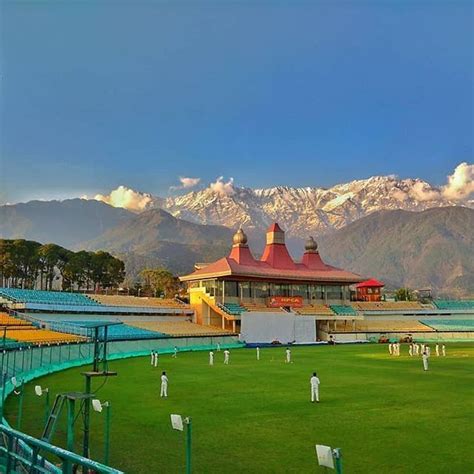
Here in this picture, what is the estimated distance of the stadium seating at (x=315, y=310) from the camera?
283ft

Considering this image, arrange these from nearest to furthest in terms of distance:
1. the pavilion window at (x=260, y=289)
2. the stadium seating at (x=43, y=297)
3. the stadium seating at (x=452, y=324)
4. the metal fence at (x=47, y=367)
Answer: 1. the metal fence at (x=47, y=367)
2. the stadium seating at (x=43, y=297)
3. the pavilion window at (x=260, y=289)
4. the stadium seating at (x=452, y=324)

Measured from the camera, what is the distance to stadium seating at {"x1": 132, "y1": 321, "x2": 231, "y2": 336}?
72287 mm

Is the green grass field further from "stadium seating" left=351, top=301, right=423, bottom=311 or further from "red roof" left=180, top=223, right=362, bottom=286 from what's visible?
"stadium seating" left=351, top=301, right=423, bottom=311

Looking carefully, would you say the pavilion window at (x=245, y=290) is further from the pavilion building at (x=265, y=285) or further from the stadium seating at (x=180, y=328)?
the stadium seating at (x=180, y=328)

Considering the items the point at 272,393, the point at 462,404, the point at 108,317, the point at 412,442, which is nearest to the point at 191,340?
the point at 108,317

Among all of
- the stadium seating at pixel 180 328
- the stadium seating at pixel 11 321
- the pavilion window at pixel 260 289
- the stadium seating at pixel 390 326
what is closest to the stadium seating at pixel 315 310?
the pavilion window at pixel 260 289

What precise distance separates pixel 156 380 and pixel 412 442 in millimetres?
19405

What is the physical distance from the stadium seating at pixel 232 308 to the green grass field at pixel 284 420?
4330cm

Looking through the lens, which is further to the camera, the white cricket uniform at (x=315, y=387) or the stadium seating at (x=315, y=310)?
the stadium seating at (x=315, y=310)

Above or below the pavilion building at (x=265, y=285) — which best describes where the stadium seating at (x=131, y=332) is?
below

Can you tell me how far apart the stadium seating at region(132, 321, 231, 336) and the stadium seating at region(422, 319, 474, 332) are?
39.7 m

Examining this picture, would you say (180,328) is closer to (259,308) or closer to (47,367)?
(259,308)

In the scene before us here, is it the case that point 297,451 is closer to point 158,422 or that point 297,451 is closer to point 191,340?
point 158,422

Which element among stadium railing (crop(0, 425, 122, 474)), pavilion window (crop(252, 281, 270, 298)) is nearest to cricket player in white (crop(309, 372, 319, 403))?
stadium railing (crop(0, 425, 122, 474))
